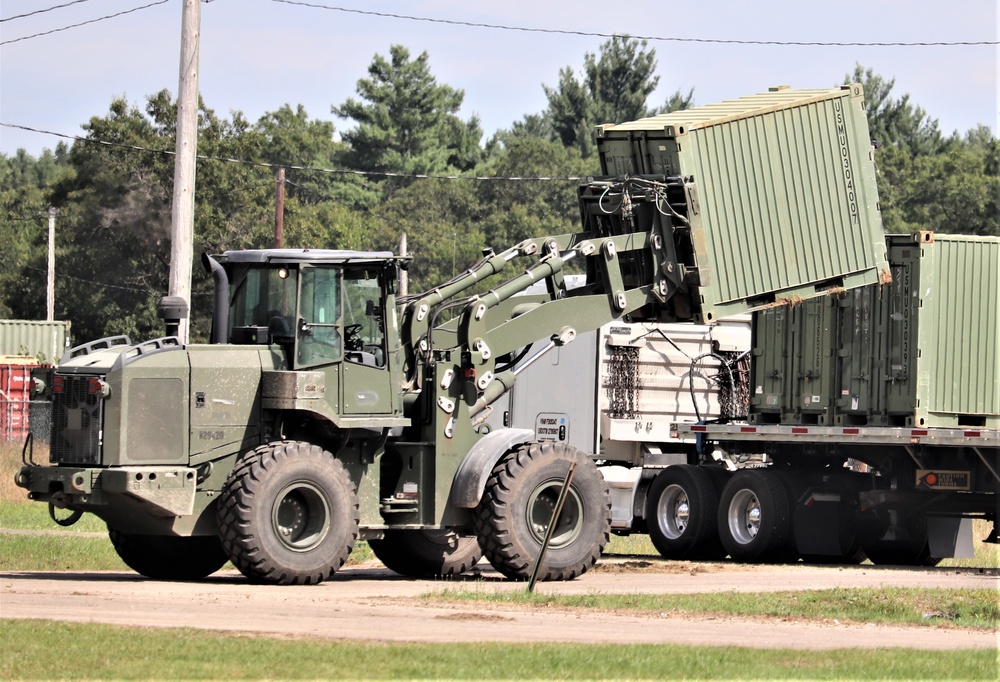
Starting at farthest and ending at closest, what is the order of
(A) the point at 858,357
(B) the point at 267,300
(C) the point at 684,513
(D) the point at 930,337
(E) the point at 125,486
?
(C) the point at 684,513 < (A) the point at 858,357 < (D) the point at 930,337 < (B) the point at 267,300 < (E) the point at 125,486

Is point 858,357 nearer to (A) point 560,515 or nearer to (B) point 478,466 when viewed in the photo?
(A) point 560,515

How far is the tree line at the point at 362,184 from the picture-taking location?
182 feet

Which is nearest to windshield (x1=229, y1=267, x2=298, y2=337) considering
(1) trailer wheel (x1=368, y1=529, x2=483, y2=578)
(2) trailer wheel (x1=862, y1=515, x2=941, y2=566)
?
(1) trailer wheel (x1=368, y1=529, x2=483, y2=578)

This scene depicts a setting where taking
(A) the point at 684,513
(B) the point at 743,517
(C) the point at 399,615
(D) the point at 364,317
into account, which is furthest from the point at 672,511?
(C) the point at 399,615

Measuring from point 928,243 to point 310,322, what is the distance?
7796 millimetres

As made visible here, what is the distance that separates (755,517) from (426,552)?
5371 millimetres

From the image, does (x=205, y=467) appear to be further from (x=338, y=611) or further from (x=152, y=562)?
(x=338, y=611)

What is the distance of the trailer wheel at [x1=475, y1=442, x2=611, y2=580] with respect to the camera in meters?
16.9

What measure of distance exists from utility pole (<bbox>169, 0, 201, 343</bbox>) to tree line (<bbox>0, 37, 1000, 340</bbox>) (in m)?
30.2

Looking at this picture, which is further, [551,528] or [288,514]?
[551,528]

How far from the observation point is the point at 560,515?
57.0 ft

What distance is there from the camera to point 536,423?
25266 mm

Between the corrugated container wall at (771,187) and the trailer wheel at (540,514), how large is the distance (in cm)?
235

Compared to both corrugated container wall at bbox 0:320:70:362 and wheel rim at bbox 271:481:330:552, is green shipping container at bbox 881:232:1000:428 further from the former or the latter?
corrugated container wall at bbox 0:320:70:362
